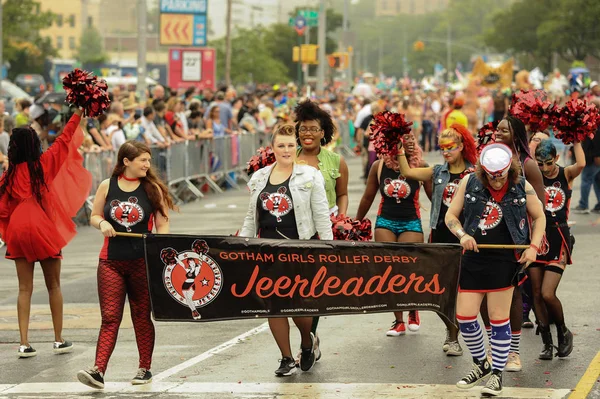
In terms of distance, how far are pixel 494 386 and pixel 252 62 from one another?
6723 centimetres

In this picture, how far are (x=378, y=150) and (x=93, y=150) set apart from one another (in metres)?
10.5

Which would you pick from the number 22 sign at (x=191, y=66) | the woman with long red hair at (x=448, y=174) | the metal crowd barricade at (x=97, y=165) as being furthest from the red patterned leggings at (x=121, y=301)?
the number 22 sign at (x=191, y=66)

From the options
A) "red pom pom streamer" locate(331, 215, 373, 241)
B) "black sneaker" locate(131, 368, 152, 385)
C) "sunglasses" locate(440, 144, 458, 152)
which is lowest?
"black sneaker" locate(131, 368, 152, 385)

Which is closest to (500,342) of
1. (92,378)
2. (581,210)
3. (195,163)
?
(92,378)

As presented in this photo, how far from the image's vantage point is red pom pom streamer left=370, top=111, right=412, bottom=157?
9.75 meters

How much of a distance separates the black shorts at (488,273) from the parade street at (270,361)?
0.70 metres

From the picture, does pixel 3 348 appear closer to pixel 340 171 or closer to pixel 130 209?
pixel 130 209

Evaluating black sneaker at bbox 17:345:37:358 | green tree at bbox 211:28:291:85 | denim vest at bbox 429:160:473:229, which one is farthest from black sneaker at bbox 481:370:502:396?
green tree at bbox 211:28:291:85

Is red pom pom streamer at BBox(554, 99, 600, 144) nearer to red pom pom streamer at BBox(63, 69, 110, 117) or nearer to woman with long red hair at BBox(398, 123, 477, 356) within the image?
woman with long red hair at BBox(398, 123, 477, 356)

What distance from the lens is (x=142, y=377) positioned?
343 inches

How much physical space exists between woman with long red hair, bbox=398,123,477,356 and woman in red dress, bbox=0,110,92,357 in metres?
2.75

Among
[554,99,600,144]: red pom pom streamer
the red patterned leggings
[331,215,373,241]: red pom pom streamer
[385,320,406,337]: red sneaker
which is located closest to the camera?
the red patterned leggings

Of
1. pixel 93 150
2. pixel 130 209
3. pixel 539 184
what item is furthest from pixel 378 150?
pixel 93 150

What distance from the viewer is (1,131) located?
55.0 feet
